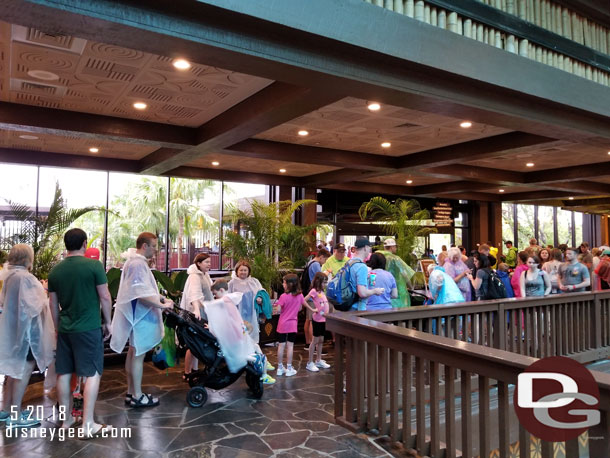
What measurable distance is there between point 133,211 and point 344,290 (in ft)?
Answer: 31.0

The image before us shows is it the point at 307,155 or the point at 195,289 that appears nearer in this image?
the point at 195,289

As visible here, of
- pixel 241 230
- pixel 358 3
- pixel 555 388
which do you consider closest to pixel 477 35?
pixel 358 3

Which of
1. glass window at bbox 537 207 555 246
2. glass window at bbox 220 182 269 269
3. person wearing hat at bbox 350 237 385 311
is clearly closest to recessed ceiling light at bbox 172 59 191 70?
person wearing hat at bbox 350 237 385 311

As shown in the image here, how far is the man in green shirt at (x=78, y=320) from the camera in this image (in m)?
4.00

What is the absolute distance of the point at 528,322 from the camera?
19.2 ft

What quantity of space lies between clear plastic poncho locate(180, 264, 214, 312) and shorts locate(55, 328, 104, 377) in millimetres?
1454

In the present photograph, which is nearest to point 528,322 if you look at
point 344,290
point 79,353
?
point 344,290

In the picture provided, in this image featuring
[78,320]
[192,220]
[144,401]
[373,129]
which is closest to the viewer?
[78,320]

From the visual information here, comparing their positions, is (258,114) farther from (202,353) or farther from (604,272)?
(604,272)

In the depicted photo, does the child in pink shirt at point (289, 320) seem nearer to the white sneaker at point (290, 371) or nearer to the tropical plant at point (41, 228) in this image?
the white sneaker at point (290, 371)

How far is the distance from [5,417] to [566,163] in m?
11.8

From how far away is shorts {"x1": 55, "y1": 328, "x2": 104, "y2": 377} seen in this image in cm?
400

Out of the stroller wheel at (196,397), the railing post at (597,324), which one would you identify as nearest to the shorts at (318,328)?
the stroller wheel at (196,397)

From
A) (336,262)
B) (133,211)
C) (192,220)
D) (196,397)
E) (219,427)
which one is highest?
(133,211)
